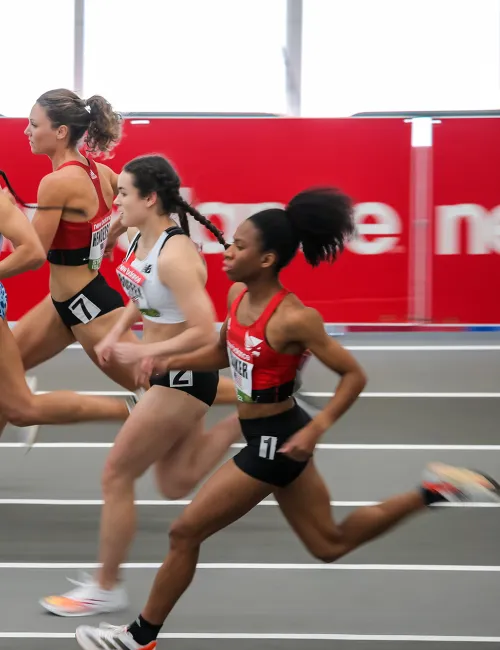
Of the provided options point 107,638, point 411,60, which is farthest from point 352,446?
point 411,60

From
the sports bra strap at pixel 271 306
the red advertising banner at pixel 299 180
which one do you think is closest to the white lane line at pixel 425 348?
the red advertising banner at pixel 299 180

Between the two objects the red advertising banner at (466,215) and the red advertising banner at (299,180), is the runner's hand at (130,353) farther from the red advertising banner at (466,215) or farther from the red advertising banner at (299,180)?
the red advertising banner at (466,215)

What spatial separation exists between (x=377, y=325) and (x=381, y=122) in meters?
1.74

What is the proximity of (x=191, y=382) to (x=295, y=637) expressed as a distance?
1062 millimetres

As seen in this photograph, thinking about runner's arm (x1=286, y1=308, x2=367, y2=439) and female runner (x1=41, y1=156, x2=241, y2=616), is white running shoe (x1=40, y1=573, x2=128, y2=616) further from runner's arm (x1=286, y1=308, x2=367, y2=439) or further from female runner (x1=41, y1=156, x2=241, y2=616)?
runner's arm (x1=286, y1=308, x2=367, y2=439)

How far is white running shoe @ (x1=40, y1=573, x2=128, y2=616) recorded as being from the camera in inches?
192

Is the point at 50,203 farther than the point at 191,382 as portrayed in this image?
Yes

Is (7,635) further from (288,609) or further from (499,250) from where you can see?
(499,250)

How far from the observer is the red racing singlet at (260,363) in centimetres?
421

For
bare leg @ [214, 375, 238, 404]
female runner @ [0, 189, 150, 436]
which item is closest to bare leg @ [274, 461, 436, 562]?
bare leg @ [214, 375, 238, 404]

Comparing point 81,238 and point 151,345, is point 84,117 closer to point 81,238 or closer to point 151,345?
point 81,238

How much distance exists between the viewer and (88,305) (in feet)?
20.6

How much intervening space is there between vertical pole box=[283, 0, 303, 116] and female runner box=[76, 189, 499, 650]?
360 inches

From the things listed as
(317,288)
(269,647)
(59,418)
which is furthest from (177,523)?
(317,288)
